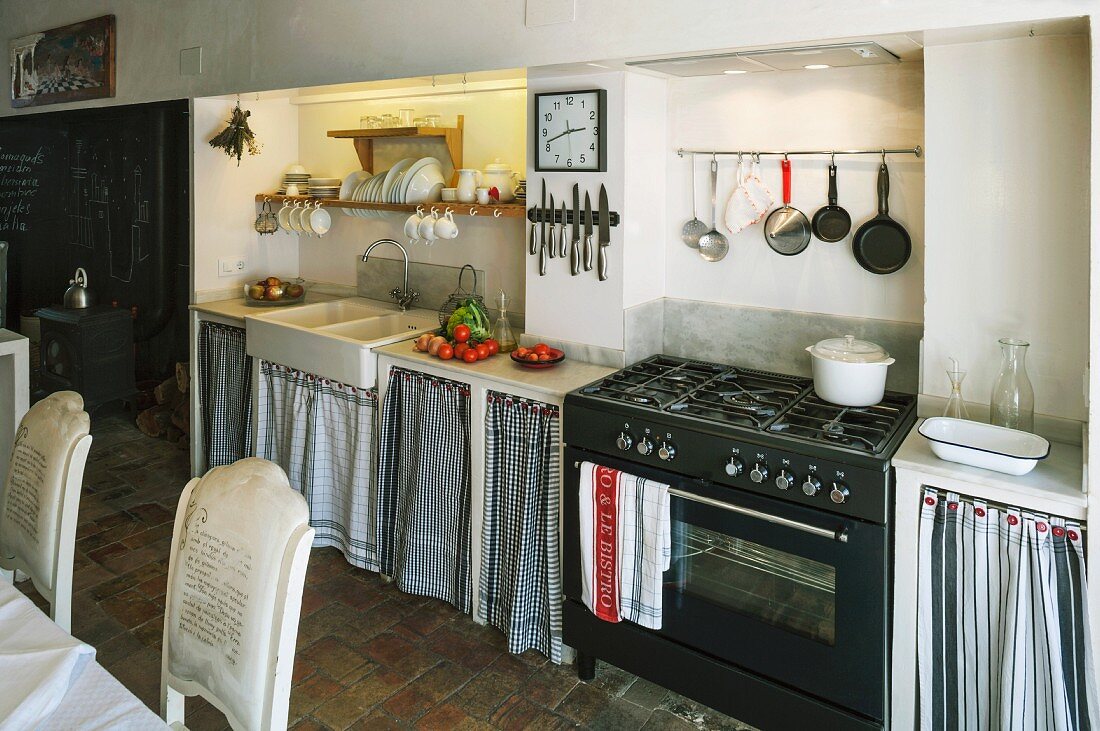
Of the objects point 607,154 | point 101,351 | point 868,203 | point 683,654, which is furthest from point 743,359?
point 101,351

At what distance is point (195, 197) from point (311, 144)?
685 mm

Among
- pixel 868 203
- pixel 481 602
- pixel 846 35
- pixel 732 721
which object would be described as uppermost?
pixel 846 35

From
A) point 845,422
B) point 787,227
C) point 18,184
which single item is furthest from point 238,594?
point 18,184

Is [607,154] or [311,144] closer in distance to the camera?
[607,154]

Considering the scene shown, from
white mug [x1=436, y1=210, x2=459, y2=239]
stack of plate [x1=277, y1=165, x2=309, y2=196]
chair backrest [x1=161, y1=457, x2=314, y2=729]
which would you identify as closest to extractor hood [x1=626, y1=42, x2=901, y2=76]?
white mug [x1=436, y1=210, x2=459, y2=239]

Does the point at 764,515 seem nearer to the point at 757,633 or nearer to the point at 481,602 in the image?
the point at 757,633

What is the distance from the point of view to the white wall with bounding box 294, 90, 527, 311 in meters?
3.76

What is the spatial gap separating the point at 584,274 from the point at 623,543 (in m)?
1.03

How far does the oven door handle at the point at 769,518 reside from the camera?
2221 millimetres

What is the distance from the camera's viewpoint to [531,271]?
130 inches

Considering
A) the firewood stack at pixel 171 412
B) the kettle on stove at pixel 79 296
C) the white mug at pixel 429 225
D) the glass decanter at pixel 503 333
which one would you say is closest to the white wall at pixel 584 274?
the glass decanter at pixel 503 333

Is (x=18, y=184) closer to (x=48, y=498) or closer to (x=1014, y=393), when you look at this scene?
(x=48, y=498)

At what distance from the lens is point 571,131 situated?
3.06 m

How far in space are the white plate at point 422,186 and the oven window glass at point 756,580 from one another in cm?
195
